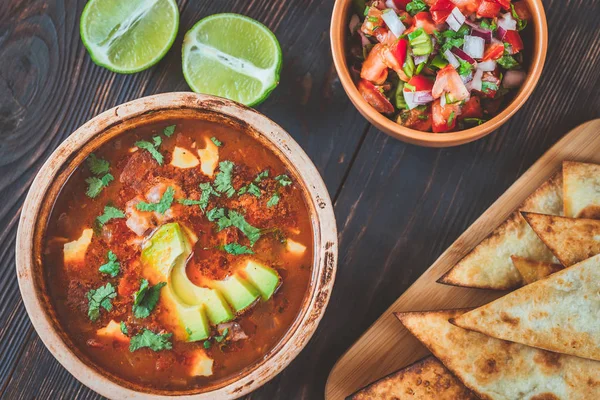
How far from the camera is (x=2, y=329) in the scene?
289 centimetres

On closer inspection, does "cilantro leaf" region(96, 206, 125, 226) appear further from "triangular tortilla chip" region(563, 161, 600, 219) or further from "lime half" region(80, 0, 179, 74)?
"triangular tortilla chip" region(563, 161, 600, 219)

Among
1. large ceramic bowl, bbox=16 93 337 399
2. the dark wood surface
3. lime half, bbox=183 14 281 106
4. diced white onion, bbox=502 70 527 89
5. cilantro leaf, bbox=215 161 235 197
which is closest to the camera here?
large ceramic bowl, bbox=16 93 337 399

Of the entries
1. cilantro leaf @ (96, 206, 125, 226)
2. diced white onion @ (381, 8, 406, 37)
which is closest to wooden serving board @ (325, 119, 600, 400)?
diced white onion @ (381, 8, 406, 37)

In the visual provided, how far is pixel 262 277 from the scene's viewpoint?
7.98ft

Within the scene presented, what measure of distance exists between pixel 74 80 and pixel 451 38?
167 cm

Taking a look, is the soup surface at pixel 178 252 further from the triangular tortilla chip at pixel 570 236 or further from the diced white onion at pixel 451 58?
the triangular tortilla chip at pixel 570 236

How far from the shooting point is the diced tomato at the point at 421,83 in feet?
8.04

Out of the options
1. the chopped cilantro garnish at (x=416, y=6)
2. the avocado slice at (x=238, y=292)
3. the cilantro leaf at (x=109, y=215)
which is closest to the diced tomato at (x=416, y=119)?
the chopped cilantro garnish at (x=416, y=6)

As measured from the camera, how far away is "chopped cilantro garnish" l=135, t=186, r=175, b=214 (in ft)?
7.97

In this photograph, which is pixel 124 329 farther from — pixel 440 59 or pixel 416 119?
pixel 440 59

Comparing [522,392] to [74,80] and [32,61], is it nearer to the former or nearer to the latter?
[74,80]

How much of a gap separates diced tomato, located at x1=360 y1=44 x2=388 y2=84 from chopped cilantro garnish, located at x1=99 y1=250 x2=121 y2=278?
121 centimetres

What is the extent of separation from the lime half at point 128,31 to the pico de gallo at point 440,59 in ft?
2.72

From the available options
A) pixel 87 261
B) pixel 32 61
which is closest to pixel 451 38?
pixel 87 261
